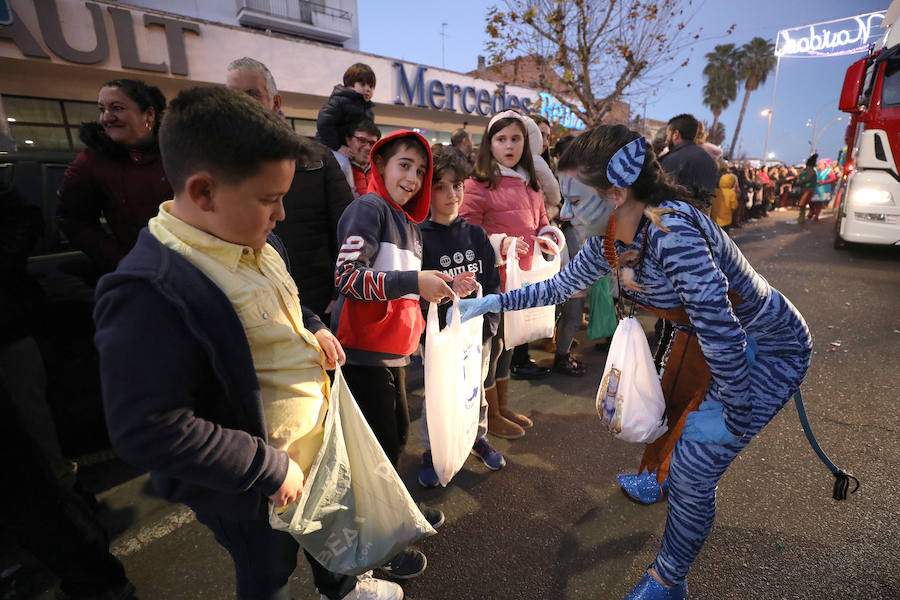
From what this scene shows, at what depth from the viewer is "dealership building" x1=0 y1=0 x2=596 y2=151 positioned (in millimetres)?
8530

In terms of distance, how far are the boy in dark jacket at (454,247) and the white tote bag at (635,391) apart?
806 mm

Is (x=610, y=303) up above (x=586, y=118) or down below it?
below

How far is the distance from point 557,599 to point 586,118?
836 centimetres

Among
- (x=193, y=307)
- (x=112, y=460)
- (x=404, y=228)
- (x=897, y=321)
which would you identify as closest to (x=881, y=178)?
(x=897, y=321)

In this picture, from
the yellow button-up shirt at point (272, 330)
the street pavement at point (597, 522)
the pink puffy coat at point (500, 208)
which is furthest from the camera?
the pink puffy coat at point (500, 208)

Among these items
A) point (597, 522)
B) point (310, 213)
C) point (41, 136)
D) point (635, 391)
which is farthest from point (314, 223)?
point (41, 136)

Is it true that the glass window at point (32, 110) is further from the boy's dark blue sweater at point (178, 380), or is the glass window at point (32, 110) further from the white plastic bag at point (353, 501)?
the white plastic bag at point (353, 501)

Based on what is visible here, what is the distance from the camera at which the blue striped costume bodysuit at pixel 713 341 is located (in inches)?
59.8

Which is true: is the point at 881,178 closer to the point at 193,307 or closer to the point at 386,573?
the point at 386,573

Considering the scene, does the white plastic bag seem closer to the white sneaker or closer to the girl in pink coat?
the white sneaker

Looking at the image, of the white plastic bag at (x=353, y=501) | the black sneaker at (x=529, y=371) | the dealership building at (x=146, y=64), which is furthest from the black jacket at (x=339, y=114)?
the dealership building at (x=146, y=64)

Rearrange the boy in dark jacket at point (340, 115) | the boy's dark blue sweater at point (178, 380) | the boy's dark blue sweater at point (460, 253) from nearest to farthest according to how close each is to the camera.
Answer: the boy's dark blue sweater at point (178, 380), the boy's dark blue sweater at point (460, 253), the boy in dark jacket at point (340, 115)

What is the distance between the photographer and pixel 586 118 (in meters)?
8.37

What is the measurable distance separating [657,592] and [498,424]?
1.46 m
